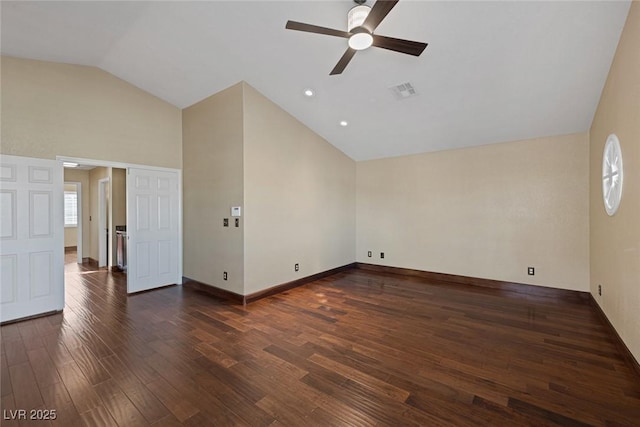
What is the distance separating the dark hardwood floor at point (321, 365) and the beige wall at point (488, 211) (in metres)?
0.78

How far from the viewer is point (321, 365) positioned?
7.79 ft

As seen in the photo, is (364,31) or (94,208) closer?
(364,31)

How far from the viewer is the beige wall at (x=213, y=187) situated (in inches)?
159

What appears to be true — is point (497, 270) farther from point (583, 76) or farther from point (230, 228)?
point (230, 228)

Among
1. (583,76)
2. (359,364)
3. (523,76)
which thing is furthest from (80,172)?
(583,76)

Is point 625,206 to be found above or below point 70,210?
below

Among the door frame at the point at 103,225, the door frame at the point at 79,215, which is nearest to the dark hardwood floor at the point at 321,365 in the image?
the door frame at the point at 103,225

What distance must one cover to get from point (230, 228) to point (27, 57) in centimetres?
330

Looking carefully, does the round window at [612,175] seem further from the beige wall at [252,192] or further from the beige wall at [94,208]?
the beige wall at [94,208]

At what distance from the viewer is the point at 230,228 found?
13.6 feet

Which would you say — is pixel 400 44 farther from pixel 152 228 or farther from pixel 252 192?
pixel 152 228

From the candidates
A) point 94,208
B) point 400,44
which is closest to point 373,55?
point 400,44

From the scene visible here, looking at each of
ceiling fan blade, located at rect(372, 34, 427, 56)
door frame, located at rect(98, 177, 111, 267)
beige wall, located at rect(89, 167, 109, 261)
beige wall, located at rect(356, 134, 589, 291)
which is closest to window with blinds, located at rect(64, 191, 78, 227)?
beige wall, located at rect(89, 167, 109, 261)

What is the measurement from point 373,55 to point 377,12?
3.92ft
